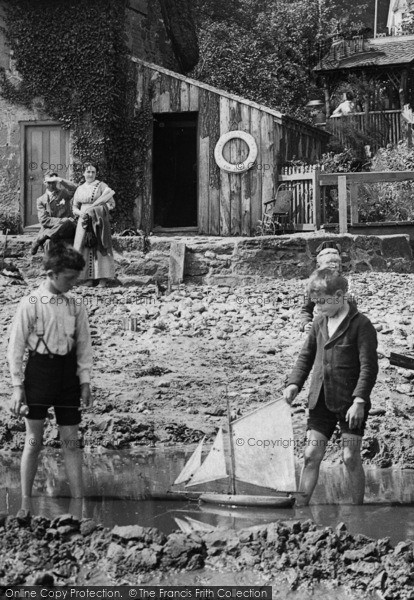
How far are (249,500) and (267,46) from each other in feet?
98.9

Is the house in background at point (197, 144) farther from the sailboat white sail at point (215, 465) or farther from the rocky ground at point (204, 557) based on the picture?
the rocky ground at point (204, 557)

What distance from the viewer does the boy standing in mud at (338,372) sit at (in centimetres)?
712

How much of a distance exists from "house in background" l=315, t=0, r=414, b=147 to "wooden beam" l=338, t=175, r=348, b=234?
13355 millimetres

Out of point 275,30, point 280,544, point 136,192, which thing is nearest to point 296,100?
point 275,30

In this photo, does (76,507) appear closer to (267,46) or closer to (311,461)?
(311,461)

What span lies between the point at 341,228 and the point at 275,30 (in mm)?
19677

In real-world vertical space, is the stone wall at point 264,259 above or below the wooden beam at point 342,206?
below

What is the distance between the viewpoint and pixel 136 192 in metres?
21.6

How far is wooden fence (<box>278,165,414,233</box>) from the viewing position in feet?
61.0

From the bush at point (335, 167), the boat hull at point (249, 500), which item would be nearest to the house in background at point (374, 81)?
the bush at point (335, 167)

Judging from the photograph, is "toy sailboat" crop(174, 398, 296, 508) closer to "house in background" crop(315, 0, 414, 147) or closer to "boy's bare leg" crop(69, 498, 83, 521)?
"boy's bare leg" crop(69, 498, 83, 521)

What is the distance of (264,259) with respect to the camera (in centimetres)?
1750

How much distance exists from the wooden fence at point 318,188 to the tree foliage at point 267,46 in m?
12.6

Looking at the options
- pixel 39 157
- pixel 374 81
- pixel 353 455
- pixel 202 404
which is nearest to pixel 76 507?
pixel 353 455
